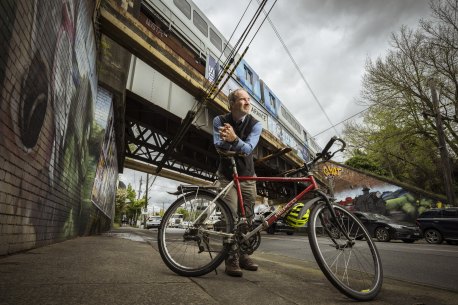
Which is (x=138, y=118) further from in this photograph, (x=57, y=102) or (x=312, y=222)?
(x=312, y=222)

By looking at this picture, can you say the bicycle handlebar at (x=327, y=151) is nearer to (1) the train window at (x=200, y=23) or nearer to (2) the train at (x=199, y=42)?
(2) the train at (x=199, y=42)

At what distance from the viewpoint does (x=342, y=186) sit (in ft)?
102

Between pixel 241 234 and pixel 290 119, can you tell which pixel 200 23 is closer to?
pixel 241 234

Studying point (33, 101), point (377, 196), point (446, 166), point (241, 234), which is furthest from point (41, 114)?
Result: point (377, 196)

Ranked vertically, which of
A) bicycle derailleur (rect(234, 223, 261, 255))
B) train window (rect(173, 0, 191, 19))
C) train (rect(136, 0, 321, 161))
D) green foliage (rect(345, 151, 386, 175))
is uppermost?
train window (rect(173, 0, 191, 19))

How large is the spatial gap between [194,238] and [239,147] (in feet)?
3.14

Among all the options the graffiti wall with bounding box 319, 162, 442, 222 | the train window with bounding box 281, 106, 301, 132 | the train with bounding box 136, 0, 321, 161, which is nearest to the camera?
the train with bounding box 136, 0, 321, 161

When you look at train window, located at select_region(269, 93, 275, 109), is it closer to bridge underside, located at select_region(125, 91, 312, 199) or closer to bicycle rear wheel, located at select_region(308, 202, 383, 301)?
bridge underside, located at select_region(125, 91, 312, 199)

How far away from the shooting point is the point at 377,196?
2747 cm

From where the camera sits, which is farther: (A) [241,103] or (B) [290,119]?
(B) [290,119]

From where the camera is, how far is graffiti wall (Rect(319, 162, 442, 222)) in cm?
2409

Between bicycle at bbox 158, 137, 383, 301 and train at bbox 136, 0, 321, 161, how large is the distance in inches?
247

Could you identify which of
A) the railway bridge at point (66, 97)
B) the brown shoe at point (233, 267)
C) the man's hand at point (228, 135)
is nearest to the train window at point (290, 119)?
the railway bridge at point (66, 97)

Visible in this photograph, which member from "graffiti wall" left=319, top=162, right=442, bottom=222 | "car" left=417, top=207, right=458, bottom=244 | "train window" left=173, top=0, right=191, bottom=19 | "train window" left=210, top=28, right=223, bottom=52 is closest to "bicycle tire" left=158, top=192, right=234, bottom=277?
"train window" left=173, top=0, right=191, bottom=19
